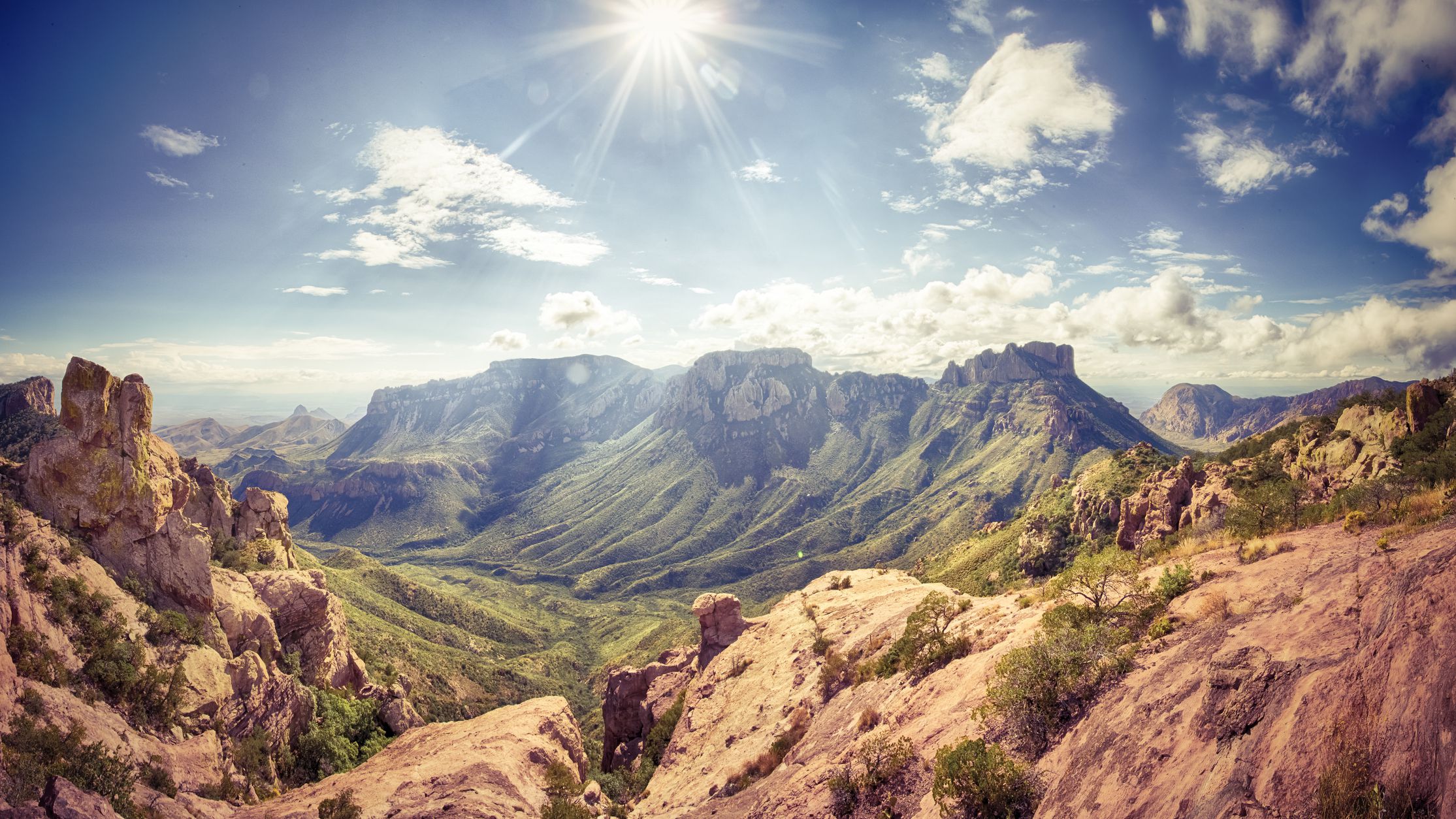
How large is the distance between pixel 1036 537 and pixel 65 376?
98567mm

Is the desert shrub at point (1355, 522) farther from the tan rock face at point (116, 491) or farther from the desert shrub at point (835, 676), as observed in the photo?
the tan rock face at point (116, 491)

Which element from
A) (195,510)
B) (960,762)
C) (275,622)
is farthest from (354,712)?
(960,762)

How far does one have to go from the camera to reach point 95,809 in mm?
15438

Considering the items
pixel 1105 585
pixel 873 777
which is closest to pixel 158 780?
pixel 873 777

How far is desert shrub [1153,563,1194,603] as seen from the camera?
14.7 meters

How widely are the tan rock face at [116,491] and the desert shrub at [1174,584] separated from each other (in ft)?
148

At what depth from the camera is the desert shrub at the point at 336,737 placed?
29.2 metres

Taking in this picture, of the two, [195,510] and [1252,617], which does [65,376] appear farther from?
[1252,617]

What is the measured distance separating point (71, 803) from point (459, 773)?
11114mm

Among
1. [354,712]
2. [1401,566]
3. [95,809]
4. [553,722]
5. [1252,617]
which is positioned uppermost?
[1401,566]

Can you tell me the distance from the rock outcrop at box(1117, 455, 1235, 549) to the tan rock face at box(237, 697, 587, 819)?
173 feet

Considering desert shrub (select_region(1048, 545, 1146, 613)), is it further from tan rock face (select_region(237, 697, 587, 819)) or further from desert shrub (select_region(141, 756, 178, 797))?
desert shrub (select_region(141, 756, 178, 797))

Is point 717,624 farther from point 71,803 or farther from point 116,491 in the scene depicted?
point 116,491

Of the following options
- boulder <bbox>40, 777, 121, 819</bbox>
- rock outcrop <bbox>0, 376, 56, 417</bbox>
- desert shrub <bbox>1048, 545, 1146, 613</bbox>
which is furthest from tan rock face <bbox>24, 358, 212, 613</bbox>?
rock outcrop <bbox>0, 376, 56, 417</bbox>
